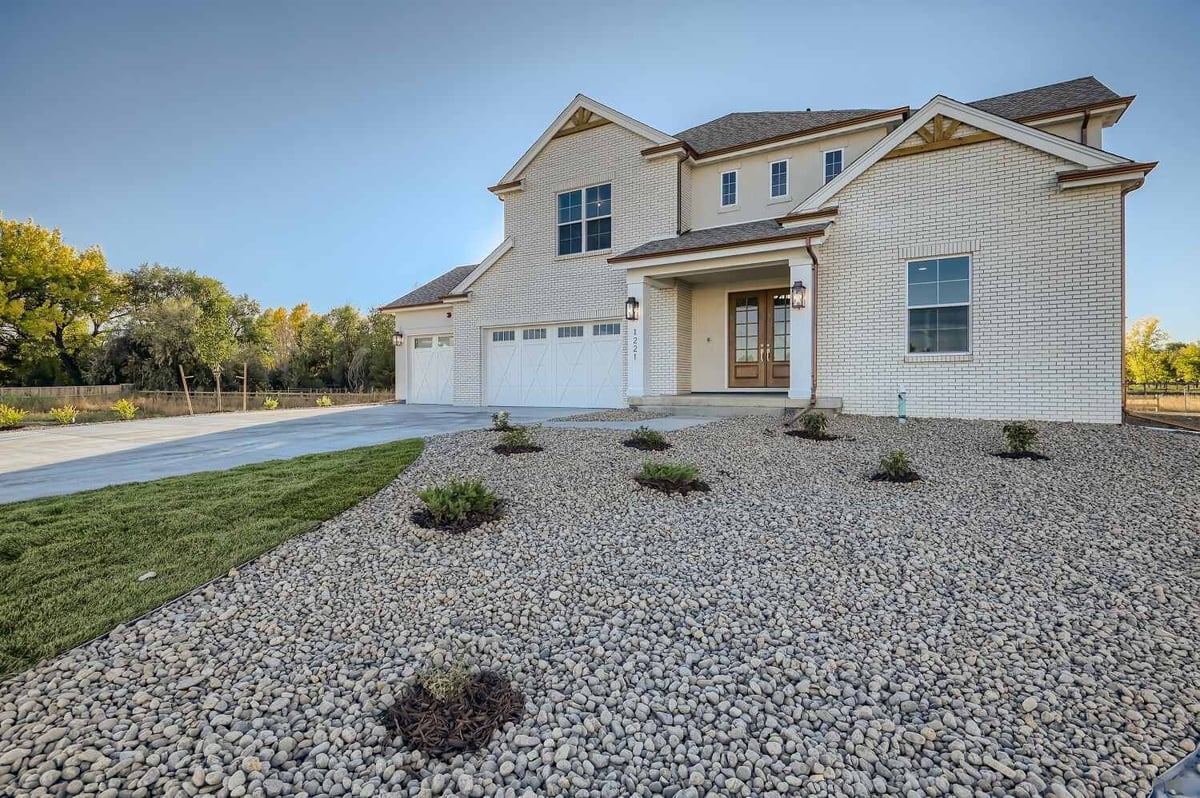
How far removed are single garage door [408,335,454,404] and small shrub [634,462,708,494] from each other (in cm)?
1155

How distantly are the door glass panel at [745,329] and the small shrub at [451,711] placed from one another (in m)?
10.6

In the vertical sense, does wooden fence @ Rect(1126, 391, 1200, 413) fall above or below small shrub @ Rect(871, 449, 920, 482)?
above

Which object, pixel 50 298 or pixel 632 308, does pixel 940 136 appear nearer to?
pixel 632 308

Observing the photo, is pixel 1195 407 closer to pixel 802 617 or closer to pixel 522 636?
pixel 802 617

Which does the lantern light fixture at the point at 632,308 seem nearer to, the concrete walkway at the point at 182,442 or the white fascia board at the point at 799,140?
the concrete walkway at the point at 182,442

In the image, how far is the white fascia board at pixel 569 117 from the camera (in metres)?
12.3

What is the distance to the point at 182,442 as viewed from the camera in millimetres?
8227

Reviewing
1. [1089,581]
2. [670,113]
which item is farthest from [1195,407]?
[1089,581]

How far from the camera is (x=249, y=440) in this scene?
8352 millimetres

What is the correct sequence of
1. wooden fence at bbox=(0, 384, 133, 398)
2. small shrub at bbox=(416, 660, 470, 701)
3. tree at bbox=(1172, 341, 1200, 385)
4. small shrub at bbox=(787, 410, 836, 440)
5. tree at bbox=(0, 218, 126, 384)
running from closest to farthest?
small shrub at bbox=(416, 660, 470, 701), small shrub at bbox=(787, 410, 836, 440), wooden fence at bbox=(0, 384, 133, 398), tree at bbox=(0, 218, 126, 384), tree at bbox=(1172, 341, 1200, 385)

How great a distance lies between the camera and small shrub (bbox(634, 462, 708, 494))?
5023mm

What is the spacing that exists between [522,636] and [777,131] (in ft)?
42.3

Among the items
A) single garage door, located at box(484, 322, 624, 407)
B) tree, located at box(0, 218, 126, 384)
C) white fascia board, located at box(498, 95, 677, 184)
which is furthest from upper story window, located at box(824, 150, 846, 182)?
tree, located at box(0, 218, 126, 384)

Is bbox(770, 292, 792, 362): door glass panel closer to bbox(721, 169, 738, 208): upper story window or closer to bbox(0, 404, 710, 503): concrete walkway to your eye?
bbox(721, 169, 738, 208): upper story window
